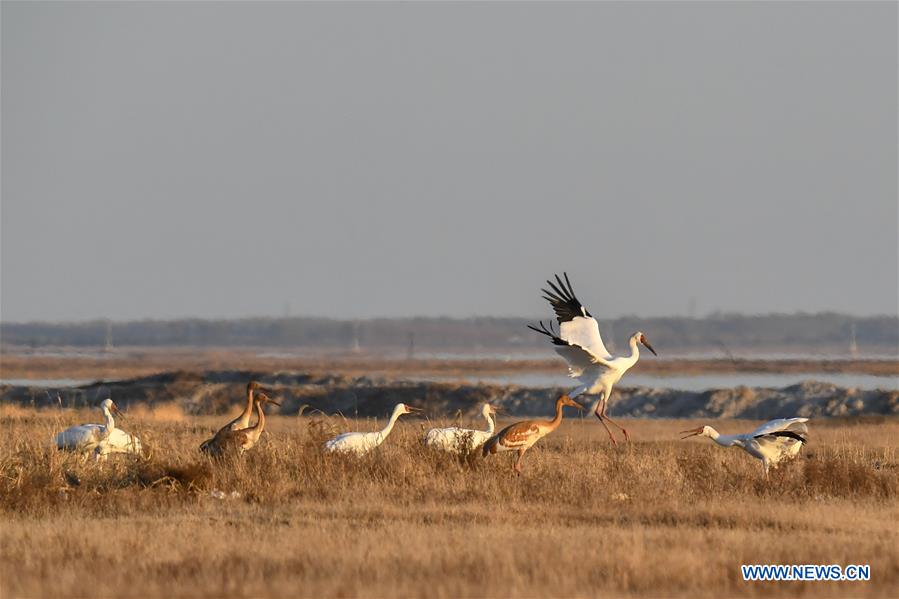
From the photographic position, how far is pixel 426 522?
1087 centimetres

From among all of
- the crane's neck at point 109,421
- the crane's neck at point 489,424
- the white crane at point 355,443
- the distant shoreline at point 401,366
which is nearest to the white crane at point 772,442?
the crane's neck at point 489,424

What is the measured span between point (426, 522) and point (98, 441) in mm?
4917

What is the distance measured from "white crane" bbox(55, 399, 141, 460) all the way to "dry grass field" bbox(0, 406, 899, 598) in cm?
45

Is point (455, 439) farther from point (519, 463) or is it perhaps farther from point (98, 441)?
point (98, 441)

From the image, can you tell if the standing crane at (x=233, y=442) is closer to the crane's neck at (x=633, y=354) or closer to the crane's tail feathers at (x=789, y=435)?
the crane's tail feathers at (x=789, y=435)

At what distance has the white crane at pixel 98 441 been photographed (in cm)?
1416

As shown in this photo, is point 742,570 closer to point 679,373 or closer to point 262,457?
point 262,457

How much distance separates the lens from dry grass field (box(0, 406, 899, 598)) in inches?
333

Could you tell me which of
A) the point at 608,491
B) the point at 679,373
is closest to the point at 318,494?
the point at 608,491

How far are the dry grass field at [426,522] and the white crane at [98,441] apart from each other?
0.45m

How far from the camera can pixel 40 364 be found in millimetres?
75750

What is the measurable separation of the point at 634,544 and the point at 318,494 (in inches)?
151

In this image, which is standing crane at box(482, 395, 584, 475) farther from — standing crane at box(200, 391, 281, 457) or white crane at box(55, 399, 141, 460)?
white crane at box(55, 399, 141, 460)

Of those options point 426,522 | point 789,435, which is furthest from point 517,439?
point 426,522
